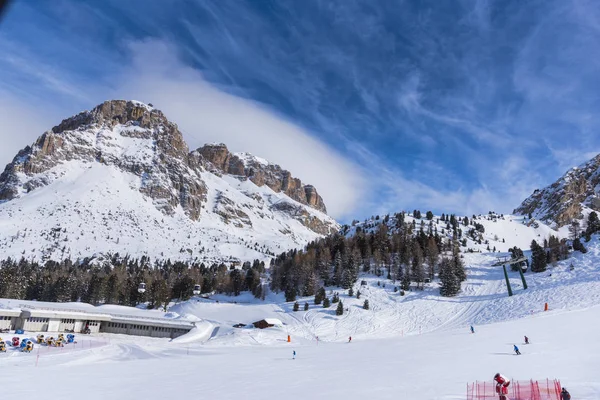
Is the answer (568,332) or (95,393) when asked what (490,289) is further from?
(95,393)

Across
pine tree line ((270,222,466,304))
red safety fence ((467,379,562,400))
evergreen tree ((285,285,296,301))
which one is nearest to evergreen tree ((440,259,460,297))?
pine tree line ((270,222,466,304))

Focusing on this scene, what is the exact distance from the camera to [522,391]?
18.1 m

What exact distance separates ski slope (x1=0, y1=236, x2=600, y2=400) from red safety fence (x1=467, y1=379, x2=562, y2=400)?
642 millimetres

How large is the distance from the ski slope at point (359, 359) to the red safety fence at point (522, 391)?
0.64 meters

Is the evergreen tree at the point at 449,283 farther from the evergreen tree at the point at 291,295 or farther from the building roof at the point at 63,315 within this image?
the building roof at the point at 63,315

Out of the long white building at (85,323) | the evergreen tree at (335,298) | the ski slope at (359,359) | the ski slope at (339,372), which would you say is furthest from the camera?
the evergreen tree at (335,298)

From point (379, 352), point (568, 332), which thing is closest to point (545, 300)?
point (568, 332)

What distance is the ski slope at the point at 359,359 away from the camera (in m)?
21.2

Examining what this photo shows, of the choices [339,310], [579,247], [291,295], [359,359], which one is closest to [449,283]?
[339,310]

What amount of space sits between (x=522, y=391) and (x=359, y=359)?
658 inches

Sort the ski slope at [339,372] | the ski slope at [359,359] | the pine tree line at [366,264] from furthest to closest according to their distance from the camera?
the pine tree line at [366,264] < the ski slope at [359,359] < the ski slope at [339,372]

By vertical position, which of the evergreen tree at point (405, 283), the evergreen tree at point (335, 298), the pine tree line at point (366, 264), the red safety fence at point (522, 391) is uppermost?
the pine tree line at point (366, 264)

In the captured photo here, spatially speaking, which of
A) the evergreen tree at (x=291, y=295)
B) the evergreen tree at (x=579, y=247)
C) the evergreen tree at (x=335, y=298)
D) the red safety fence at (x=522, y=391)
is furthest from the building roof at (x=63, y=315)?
the evergreen tree at (x=579, y=247)

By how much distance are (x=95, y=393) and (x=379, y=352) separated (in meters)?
24.6
